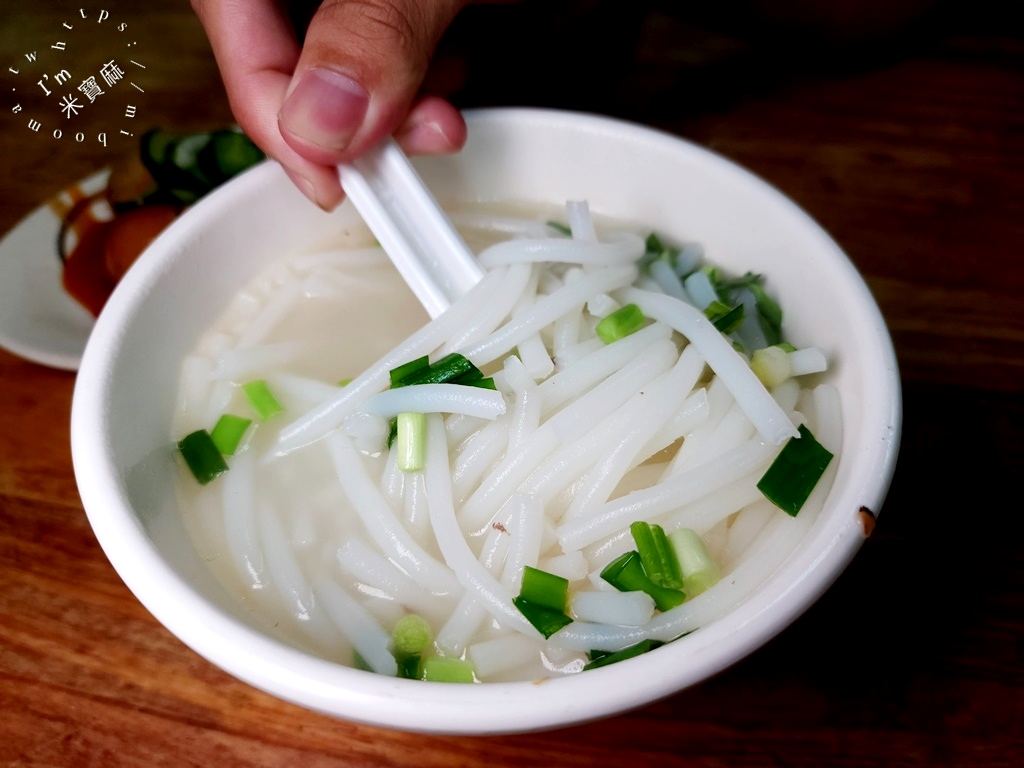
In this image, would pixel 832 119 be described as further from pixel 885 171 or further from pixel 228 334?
pixel 228 334

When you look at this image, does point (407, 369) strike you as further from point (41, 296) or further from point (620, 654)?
point (41, 296)

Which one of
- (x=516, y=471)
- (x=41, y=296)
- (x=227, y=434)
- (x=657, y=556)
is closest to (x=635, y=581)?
(x=657, y=556)

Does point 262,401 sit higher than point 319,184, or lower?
lower

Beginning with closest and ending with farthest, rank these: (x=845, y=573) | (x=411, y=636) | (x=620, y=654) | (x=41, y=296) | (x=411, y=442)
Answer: (x=620, y=654)
(x=411, y=636)
(x=411, y=442)
(x=845, y=573)
(x=41, y=296)

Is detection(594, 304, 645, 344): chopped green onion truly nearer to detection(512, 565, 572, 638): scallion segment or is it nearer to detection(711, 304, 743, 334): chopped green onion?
detection(711, 304, 743, 334): chopped green onion

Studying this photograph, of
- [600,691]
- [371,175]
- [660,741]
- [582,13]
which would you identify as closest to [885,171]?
[582,13]

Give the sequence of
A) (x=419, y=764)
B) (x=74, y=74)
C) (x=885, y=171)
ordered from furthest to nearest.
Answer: (x=885, y=171), (x=74, y=74), (x=419, y=764)

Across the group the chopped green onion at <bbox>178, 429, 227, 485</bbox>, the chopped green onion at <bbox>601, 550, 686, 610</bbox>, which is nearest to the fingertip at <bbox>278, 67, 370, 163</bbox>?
the chopped green onion at <bbox>178, 429, 227, 485</bbox>
